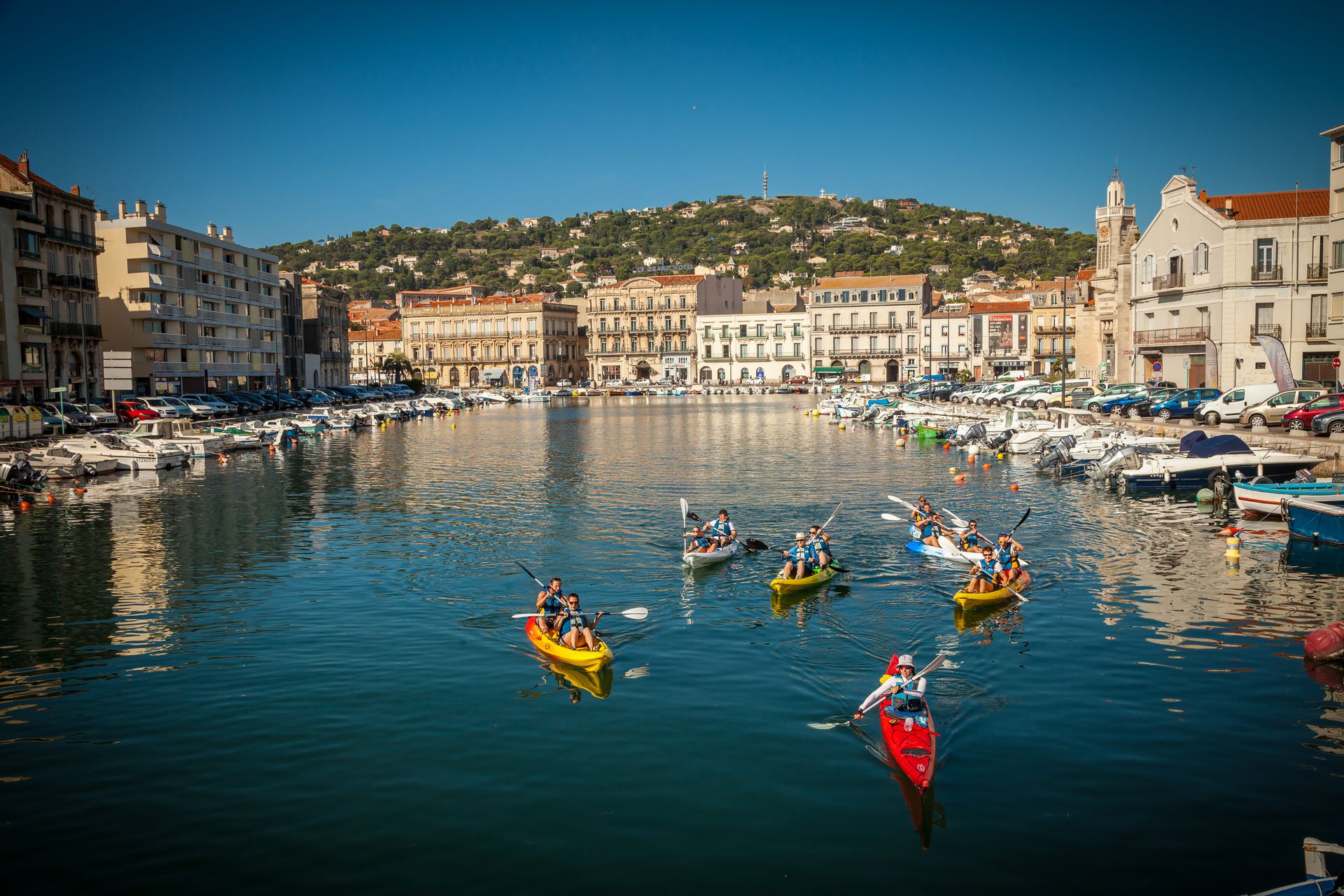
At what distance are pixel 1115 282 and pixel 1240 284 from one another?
19.7m

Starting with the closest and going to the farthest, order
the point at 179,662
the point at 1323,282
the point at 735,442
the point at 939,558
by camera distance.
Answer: the point at 179,662 → the point at 939,558 → the point at 1323,282 → the point at 735,442

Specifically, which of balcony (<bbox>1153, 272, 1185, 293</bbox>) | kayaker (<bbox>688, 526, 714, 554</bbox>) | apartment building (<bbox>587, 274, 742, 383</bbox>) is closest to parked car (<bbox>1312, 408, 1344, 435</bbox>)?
balcony (<bbox>1153, 272, 1185, 293</bbox>)

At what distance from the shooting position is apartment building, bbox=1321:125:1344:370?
44.0 meters

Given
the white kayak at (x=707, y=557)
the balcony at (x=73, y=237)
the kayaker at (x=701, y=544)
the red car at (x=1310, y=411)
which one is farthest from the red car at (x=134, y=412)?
the red car at (x=1310, y=411)

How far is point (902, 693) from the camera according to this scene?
1397 centimetres

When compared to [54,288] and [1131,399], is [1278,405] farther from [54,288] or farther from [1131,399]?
[54,288]

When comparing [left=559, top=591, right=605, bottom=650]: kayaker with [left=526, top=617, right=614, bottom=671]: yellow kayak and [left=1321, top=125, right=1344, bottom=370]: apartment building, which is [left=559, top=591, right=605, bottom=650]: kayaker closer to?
[left=526, top=617, right=614, bottom=671]: yellow kayak

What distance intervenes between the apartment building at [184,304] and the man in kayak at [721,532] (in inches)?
2323

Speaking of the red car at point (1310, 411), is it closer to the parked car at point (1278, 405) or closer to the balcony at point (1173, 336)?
the parked car at point (1278, 405)

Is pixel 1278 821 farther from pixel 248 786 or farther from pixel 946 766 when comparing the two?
pixel 248 786

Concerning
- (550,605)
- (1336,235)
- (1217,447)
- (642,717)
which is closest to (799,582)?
(550,605)

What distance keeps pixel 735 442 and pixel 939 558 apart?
3520 centimetres

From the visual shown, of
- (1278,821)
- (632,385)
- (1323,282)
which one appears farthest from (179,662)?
(632,385)

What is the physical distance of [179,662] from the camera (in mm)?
18375
